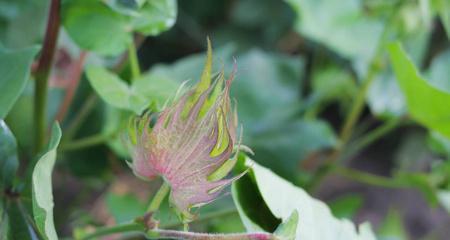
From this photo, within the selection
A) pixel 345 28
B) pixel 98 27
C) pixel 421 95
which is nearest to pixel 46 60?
pixel 98 27

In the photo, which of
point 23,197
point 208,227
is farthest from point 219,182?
point 208,227

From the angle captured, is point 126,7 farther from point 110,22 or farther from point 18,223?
point 18,223

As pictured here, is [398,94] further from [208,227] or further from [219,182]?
[219,182]

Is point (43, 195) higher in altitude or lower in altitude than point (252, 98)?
higher

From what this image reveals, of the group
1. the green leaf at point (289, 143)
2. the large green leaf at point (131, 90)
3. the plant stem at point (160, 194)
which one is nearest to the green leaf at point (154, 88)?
the large green leaf at point (131, 90)

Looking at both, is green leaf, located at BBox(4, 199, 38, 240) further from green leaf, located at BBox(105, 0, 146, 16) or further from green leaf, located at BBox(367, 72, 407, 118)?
green leaf, located at BBox(367, 72, 407, 118)
